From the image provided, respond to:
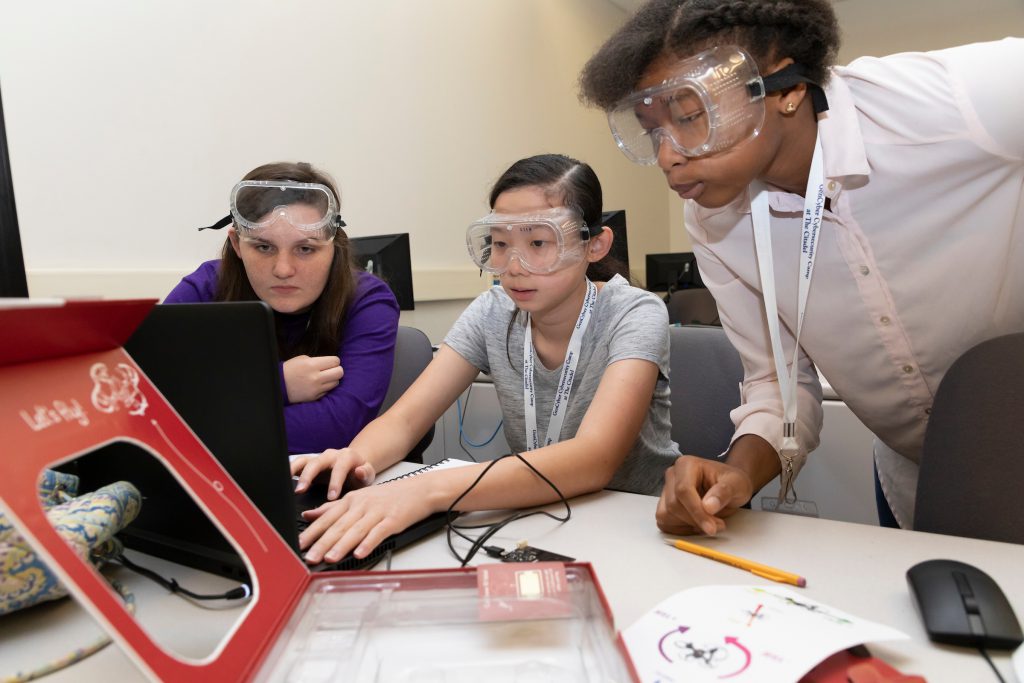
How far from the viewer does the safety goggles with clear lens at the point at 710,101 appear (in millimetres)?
1054

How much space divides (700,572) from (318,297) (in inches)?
51.1

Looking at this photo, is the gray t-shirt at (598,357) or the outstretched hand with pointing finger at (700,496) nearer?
the outstretched hand with pointing finger at (700,496)

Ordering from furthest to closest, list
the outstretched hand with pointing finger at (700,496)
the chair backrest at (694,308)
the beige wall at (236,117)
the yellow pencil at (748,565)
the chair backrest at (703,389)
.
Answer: the chair backrest at (694,308), the beige wall at (236,117), the chair backrest at (703,389), the outstretched hand with pointing finger at (700,496), the yellow pencil at (748,565)

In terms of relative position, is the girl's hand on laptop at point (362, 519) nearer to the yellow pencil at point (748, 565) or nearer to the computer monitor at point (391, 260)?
the yellow pencil at point (748, 565)

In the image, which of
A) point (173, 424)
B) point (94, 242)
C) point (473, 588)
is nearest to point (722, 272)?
point (473, 588)

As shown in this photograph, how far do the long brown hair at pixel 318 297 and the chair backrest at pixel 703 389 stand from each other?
3.01ft

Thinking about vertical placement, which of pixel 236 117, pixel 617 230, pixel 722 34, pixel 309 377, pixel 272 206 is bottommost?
pixel 309 377

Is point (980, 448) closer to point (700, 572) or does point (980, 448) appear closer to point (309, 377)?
point (700, 572)

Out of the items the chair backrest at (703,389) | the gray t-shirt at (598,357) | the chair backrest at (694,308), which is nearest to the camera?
the gray t-shirt at (598,357)

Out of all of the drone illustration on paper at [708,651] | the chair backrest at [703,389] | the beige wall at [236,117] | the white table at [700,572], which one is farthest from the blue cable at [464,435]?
the drone illustration on paper at [708,651]

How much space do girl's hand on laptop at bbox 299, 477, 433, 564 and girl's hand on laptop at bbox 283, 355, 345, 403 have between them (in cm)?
63

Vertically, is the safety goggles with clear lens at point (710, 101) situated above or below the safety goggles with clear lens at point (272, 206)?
above

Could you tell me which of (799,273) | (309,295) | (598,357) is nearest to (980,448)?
(799,273)

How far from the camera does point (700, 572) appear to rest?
82cm
